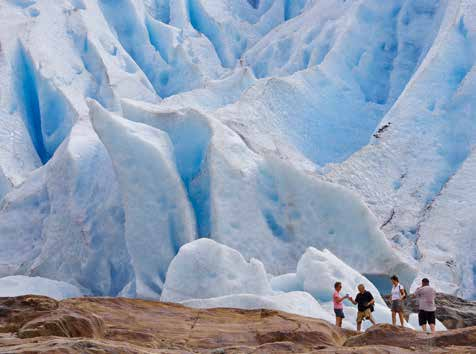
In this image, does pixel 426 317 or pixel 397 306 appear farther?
pixel 397 306

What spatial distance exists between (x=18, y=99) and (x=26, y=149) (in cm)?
166

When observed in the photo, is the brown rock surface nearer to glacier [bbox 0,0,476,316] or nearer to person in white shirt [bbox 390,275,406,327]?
person in white shirt [bbox 390,275,406,327]

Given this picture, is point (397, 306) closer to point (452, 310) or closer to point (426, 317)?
point (426, 317)

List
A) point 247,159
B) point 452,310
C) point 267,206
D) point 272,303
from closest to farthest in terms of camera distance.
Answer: point 272,303, point 452,310, point 267,206, point 247,159

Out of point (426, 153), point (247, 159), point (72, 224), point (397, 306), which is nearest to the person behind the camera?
point (397, 306)

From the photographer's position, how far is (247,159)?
1294 centimetres

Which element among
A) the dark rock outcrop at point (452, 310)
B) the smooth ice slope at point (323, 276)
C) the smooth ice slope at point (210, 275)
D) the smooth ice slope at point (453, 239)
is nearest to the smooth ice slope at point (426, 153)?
the smooth ice slope at point (453, 239)

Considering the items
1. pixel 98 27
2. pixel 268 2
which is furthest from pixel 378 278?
pixel 268 2

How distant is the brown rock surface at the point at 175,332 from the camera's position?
5227 mm

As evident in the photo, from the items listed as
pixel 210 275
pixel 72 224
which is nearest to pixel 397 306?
pixel 210 275

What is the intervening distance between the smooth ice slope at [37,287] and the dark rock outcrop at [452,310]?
16.4ft

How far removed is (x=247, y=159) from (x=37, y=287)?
158 inches

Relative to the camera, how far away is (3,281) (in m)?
11.5

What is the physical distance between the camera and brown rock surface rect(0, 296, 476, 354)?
5.23m
